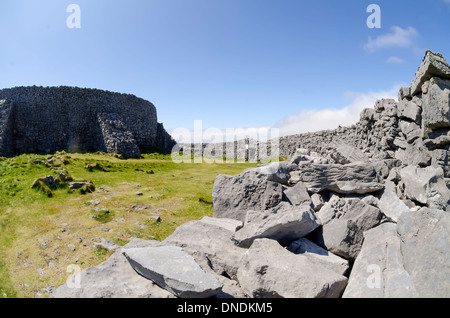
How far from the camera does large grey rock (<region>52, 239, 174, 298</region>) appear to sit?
163 inches

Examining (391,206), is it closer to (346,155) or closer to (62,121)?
(346,155)

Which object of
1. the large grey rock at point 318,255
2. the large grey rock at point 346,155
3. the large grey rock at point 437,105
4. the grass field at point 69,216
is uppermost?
the large grey rock at point 437,105

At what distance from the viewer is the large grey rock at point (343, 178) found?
7102mm

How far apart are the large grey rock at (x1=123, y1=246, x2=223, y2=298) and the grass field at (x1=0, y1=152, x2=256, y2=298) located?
12.5 ft

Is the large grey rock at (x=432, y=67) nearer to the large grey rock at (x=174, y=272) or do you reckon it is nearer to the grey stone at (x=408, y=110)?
the grey stone at (x=408, y=110)

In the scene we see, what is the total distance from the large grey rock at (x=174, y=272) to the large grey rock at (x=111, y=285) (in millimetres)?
122

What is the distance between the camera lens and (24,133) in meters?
31.4

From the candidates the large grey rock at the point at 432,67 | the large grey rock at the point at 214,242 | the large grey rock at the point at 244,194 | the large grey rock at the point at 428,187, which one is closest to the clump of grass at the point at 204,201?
A: the large grey rock at the point at 244,194

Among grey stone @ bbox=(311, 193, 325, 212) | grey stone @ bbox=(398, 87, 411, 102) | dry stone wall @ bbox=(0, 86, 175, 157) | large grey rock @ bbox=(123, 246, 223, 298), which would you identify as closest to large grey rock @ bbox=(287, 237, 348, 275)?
grey stone @ bbox=(311, 193, 325, 212)

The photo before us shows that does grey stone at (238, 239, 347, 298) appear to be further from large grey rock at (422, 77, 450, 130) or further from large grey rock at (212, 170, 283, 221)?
large grey rock at (422, 77, 450, 130)

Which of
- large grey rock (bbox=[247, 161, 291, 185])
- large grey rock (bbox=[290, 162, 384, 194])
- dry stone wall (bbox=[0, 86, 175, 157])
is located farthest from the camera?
dry stone wall (bbox=[0, 86, 175, 157])
